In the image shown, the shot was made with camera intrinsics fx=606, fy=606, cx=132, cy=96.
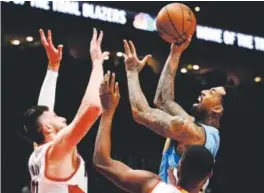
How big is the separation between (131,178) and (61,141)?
691 millimetres

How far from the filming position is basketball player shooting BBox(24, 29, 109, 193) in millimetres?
3289

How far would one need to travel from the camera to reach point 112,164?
2.81 meters

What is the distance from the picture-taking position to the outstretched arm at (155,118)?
3.63m

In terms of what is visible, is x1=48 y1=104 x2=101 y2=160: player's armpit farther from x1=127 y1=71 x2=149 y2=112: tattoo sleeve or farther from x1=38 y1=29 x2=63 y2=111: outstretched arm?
x1=38 y1=29 x2=63 y2=111: outstretched arm

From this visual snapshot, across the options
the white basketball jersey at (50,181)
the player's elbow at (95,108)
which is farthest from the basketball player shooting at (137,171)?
the white basketball jersey at (50,181)

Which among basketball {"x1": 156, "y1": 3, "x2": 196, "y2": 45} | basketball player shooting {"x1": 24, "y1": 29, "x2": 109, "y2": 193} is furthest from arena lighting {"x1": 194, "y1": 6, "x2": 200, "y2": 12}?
basketball player shooting {"x1": 24, "y1": 29, "x2": 109, "y2": 193}

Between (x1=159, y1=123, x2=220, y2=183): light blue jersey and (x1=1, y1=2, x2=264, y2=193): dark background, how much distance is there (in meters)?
5.42

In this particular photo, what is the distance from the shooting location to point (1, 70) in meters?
10.6

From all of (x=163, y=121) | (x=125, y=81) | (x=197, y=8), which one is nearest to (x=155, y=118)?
(x=163, y=121)

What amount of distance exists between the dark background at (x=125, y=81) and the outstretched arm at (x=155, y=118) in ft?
18.5

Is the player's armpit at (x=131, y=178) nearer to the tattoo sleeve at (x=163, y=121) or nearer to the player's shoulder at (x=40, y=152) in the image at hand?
the player's shoulder at (x=40, y=152)

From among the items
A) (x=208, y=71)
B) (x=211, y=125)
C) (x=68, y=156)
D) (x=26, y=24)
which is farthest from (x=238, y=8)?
(x=68, y=156)

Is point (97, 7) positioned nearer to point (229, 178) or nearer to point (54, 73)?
point (229, 178)

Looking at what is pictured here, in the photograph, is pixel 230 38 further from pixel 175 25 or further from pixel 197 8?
pixel 175 25
